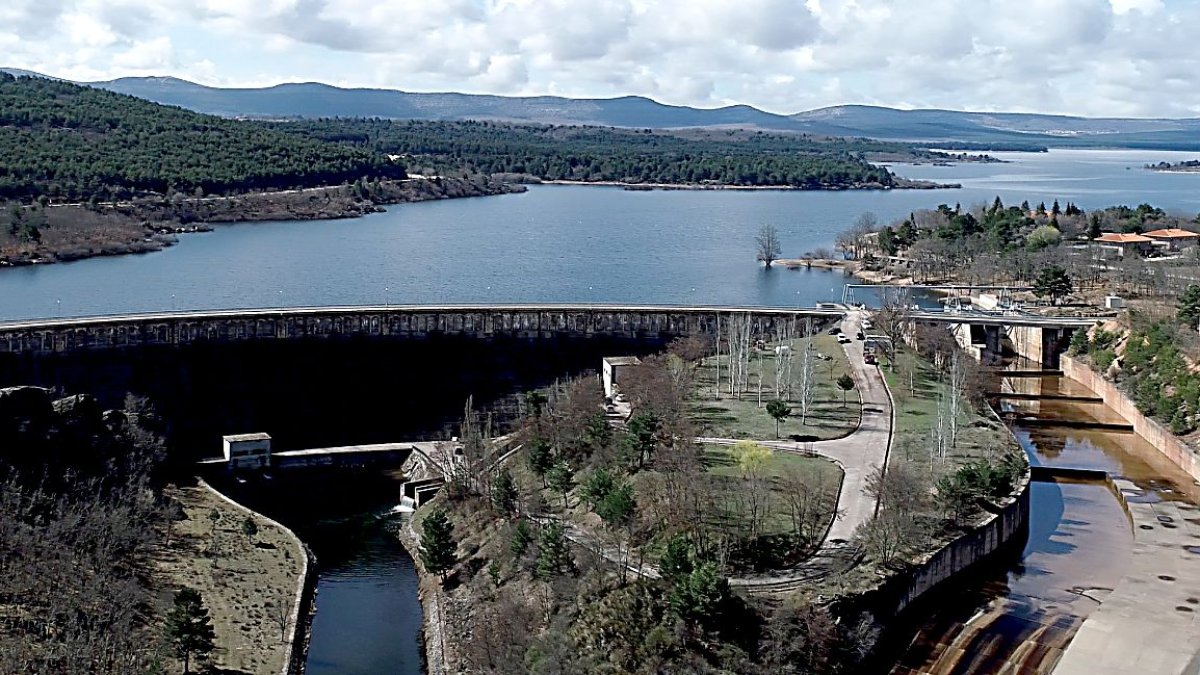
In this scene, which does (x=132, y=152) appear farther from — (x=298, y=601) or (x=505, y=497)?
(x=298, y=601)

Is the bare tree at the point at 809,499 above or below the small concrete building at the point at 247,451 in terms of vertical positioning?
above

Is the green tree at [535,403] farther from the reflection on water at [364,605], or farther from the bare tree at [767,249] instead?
the bare tree at [767,249]

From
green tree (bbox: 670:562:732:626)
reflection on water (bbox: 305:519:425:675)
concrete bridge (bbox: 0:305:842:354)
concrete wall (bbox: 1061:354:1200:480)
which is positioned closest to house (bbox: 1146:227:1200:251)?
concrete wall (bbox: 1061:354:1200:480)

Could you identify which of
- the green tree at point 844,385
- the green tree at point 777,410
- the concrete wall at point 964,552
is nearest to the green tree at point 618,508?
the concrete wall at point 964,552

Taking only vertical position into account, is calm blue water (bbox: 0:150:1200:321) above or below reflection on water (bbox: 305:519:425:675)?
above

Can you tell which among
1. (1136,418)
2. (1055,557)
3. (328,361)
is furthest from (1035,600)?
(328,361)

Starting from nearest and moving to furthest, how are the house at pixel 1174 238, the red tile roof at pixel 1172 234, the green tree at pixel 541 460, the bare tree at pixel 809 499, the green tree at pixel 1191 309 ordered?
the bare tree at pixel 809 499, the green tree at pixel 541 460, the green tree at pixel 1191 309, the house at pixel 1174 238, the red tile roof at pixel 1172 234

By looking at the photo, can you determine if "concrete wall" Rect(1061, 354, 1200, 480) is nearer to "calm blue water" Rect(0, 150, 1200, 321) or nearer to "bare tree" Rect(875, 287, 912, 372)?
"bare tree" Rect(875, 287, 912, 372)
